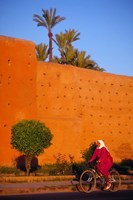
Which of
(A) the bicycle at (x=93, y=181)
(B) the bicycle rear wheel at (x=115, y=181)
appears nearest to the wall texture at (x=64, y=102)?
(A) the bicycle at (x=93, y=181)

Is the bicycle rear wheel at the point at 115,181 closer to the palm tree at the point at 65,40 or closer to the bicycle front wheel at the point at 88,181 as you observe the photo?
the bicycle front wheel at the point at 88,181

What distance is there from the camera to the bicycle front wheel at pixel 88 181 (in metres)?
10.4

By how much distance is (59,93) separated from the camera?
22.0m

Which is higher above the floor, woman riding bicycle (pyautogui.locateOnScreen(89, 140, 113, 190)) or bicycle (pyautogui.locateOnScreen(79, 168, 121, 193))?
woman riding bicycle (pyautogui.locateOnScreen(89, 140, 113, 190))

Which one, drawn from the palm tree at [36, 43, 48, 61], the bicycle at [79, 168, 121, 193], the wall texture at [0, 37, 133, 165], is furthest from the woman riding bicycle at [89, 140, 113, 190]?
the palm tree at [36, 43, 48, 61]

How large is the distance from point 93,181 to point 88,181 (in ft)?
0.43

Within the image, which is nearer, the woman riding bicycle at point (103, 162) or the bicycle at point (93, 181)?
the bicycle at point (93, 181)

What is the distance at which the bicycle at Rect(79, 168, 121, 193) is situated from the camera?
10375 millimetres

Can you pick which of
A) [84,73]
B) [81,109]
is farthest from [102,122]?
[84,73]

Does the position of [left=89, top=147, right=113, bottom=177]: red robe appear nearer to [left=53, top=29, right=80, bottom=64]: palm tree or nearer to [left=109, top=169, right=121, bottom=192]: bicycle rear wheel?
[left=109, top=169, right=121, bottom=192]: bicycle rear wheel

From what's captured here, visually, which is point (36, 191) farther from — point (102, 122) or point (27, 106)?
point (102, 122)

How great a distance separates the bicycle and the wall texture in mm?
9137

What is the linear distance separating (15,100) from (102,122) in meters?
5.88

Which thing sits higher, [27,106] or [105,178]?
[27,106]
